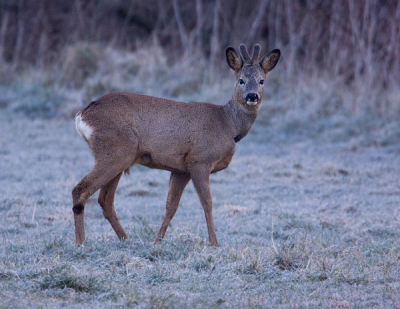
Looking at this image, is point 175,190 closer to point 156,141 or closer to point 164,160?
point 164,160

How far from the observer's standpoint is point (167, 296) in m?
4.09

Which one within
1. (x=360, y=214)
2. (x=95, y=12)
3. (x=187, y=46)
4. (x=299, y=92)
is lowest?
(x=360, y=214)

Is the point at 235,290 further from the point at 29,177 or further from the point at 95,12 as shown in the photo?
the point at 95,12

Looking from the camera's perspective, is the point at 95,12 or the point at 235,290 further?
the point at 95,12

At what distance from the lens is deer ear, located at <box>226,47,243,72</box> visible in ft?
22.8

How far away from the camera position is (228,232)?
6.73m

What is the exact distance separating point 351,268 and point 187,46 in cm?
1252

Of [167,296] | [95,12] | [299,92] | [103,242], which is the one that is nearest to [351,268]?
[167,296]

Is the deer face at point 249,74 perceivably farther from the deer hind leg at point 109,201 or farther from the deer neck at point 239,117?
the deer hind leg at point 109,201

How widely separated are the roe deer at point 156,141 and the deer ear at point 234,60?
42 cm

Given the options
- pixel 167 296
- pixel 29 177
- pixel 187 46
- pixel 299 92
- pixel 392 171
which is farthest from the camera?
pixel 187 46

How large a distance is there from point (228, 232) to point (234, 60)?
6.17 ft

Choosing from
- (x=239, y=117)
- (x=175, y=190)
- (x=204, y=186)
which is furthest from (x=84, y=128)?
(x=239, y=117)

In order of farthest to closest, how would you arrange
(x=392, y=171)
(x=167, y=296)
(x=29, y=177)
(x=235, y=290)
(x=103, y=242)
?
(x=392, y=171), (x=29, y=177), (x=103, y=242), (x=235, y=290), (x=167, y=296)
